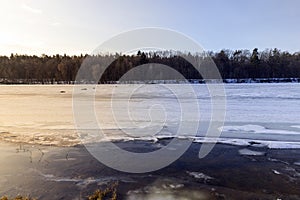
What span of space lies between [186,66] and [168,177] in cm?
7083

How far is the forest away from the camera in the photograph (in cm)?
7600

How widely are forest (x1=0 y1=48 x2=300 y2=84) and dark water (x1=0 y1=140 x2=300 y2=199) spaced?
62.0 meters

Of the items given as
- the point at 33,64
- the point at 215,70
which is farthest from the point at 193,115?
the point at 33,64

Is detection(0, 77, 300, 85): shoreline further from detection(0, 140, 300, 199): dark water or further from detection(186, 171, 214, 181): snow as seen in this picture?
detection(186, 171, 214, 181): snow

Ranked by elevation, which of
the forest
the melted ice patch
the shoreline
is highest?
the forest

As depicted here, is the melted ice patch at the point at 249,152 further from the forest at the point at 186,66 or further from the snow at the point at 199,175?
the forest at the point at 186,66

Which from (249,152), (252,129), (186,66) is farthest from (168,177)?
(186,66)

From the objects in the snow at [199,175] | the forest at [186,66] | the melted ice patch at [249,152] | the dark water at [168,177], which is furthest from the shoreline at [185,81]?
the snow at [199,175]

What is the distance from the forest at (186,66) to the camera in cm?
7600

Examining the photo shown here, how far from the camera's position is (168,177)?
5301 millimetres

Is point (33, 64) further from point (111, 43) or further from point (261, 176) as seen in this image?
point (261, 176)

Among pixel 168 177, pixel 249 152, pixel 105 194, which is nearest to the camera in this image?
pixel 105 194

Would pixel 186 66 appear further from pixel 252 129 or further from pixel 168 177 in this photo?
pixel 168 177

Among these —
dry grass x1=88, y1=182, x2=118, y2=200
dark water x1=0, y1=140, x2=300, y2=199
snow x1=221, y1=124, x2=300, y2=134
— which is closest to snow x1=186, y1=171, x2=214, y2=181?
dark water x1=0, y1=140, x2=300, y2=199
